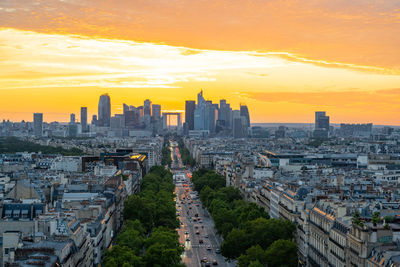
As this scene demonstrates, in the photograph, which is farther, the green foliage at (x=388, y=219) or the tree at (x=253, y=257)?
the tree at (x=253, y=257)

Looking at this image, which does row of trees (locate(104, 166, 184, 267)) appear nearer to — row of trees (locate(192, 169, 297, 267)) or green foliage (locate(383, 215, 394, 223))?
row of trees (locate(192, 169, 297, 267))

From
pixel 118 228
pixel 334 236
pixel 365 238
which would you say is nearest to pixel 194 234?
pixel 118 228

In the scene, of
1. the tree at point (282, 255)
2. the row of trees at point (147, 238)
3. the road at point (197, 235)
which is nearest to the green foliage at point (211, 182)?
the road at point (197, 235)

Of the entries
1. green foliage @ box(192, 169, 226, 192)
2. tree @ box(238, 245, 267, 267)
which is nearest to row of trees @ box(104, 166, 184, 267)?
tree @ box(238, 245, 267, 267)

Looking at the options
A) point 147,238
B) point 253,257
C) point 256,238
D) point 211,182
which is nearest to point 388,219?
point 253,257

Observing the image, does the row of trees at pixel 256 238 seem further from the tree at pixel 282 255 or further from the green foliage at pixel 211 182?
the green foliage at pixel 211 182
